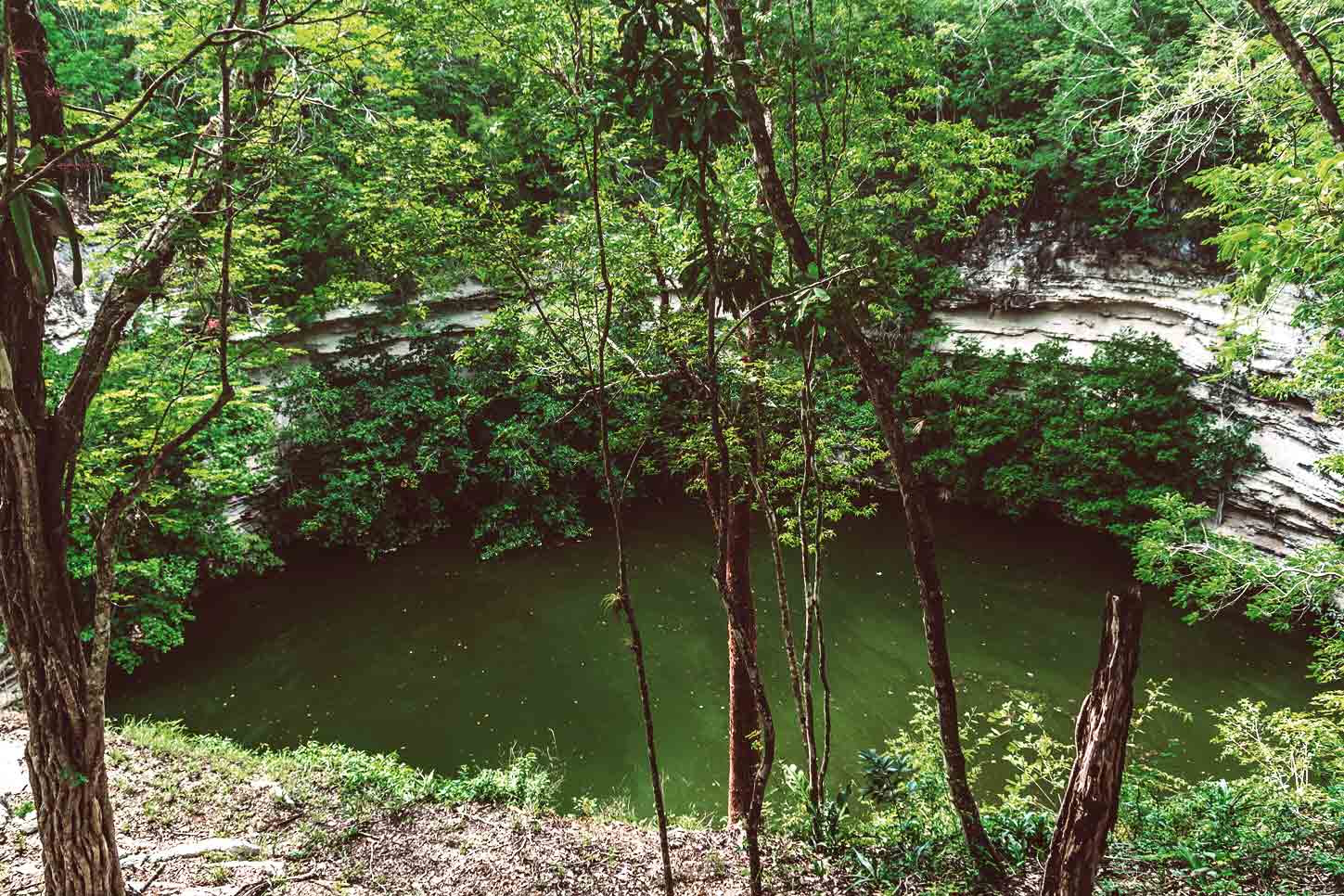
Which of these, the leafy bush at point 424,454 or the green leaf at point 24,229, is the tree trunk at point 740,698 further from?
the leafy bush at point 424,454

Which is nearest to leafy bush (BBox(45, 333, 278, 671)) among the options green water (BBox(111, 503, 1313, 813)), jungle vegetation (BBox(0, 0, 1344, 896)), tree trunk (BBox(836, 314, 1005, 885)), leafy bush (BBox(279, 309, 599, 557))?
jungle vegetation (BBox(0, 0, 1344, 896))

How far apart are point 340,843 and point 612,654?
5298 millimetres

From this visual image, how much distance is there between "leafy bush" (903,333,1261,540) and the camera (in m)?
10.7

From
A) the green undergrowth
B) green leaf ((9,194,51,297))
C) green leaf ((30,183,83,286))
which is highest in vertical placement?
green leaf ((30,183,83,286))

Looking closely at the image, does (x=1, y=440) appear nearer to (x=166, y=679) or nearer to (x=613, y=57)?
(x=613, y=57)

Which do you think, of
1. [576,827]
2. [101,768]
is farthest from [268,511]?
[101,768]

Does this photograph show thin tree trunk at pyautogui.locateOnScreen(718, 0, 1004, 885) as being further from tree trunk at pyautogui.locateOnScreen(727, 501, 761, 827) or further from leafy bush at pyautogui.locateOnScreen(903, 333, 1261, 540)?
leafy bush at pyautogui.locateOnScreen(903, 333, 1261, 540)

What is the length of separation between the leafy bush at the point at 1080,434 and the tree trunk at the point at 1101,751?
8230 millimetres

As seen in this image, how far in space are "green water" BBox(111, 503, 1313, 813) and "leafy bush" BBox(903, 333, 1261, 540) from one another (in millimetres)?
991

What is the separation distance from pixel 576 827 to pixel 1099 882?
3.30m

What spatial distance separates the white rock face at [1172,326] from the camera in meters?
9.70

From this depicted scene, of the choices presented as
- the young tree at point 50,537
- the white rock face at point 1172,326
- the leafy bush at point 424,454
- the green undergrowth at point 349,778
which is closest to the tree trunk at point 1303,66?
the young tree at point 50,537

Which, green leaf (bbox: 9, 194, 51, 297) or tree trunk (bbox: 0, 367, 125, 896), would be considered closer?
green leaf (bbox: 9, 194, 51, 297)

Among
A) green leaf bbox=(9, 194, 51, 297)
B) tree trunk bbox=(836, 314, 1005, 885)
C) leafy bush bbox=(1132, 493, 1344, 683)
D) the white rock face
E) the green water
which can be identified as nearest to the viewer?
green leaf bbox=(9, 194, 51, 297)
